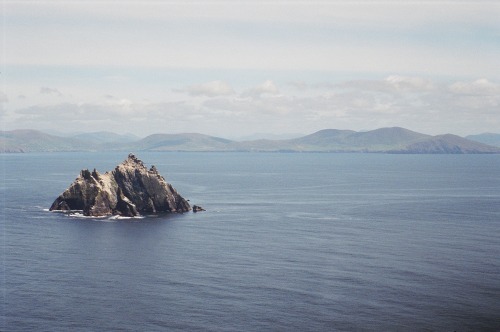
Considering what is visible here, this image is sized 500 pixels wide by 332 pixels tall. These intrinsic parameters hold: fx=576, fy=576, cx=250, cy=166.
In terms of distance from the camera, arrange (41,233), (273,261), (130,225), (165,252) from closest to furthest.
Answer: (273,261)
(165,252)
(41,233)
(130,225)

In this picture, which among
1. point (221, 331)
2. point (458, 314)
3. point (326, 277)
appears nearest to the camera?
point (221, 331)

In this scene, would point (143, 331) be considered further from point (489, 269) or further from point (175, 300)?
point (489, 269)

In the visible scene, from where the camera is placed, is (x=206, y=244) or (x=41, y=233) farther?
(x=41, y=233)

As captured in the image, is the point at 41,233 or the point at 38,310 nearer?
the point at 38,310

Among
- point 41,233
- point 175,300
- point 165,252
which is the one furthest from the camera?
point 41,233

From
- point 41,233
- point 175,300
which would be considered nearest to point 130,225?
point 41,233

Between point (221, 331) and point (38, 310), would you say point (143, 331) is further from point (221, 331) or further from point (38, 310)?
point (38, 310)

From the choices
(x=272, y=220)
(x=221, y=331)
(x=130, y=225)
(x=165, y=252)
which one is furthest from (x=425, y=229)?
(x=221, y=331)

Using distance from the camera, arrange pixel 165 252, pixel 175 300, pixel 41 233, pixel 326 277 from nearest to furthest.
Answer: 1. pixel 175 300
2. pixel 326 277
3. pixel 165 252
4. pixel 41 233

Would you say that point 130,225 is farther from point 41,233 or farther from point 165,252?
point 165,252
